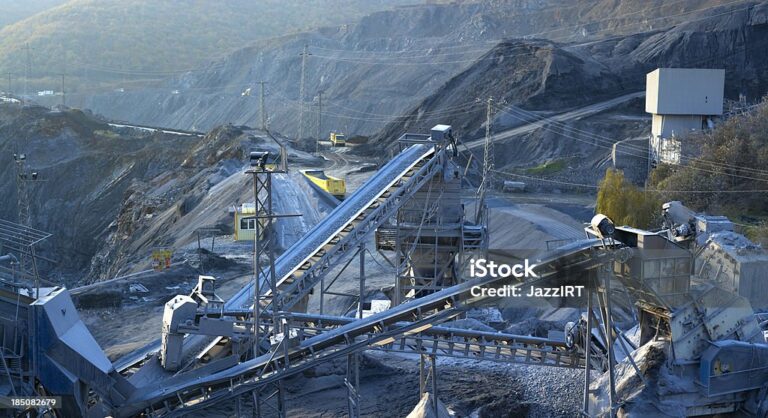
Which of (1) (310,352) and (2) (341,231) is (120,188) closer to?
(2) (341,231)

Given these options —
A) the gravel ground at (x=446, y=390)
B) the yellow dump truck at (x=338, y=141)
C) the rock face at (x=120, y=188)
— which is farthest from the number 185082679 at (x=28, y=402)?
the yellow dump truck at (x=338, y=141)

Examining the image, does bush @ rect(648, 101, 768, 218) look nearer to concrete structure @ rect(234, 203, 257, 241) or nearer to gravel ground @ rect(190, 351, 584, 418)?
concrete structure @ rect(234, 203, 257, 241)

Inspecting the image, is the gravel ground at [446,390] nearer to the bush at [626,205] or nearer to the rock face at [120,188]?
the rock face at [120,188]

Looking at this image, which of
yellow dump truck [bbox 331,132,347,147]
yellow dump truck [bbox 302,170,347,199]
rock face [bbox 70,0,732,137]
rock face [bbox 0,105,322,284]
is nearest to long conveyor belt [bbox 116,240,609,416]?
rock face [bbox 0,105,322,284]

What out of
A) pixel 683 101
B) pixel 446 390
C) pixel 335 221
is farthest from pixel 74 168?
pixel 446 390

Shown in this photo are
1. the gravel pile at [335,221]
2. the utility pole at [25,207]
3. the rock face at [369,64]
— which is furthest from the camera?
the rock face at [369,64]

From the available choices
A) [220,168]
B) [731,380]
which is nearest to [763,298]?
[731,380]
